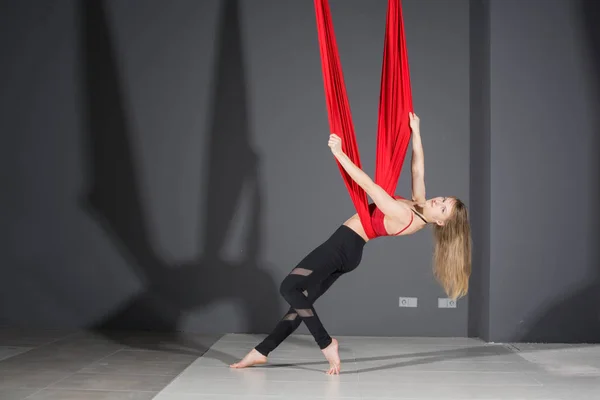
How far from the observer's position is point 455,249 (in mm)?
3559

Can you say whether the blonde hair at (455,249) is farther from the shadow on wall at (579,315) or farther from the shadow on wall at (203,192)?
the shadow on wall at (203,192)

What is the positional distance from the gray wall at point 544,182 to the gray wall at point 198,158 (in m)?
0.37

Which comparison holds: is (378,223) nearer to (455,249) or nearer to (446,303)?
(455,249)

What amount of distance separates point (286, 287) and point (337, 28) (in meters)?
2.21

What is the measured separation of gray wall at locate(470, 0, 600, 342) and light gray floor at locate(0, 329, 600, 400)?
24cm

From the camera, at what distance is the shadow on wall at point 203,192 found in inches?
197

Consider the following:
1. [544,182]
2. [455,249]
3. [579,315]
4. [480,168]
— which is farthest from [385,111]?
[579,315]

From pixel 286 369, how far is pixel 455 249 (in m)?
1.04

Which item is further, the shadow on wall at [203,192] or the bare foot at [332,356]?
the shadow on wall at [203,192]

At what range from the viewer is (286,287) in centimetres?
352

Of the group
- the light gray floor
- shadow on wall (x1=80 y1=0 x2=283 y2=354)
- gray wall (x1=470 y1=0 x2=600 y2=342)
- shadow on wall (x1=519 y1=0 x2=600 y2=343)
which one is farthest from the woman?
shadow on wall (x1=80 y1=0 x2=283 y2=354)

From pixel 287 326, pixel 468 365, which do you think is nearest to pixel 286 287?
pixel 287 326

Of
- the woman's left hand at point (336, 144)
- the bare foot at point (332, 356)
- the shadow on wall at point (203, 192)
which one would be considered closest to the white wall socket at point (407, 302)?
the shadow on wall at point (203, 192)

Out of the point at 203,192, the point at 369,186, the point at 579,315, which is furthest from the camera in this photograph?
the point at 203,192
